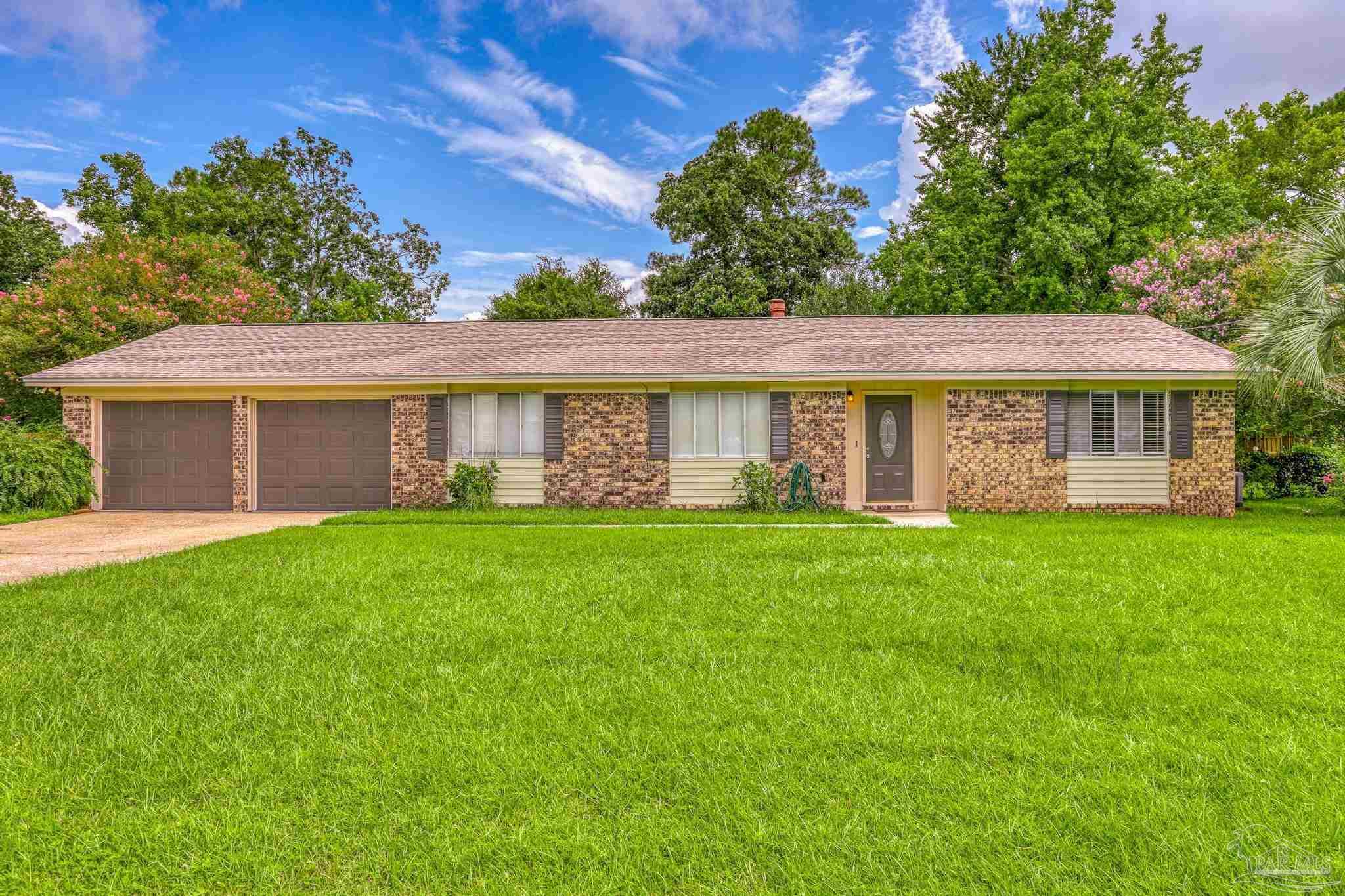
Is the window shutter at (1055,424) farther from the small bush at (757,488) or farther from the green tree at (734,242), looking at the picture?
the green tree at (734,242)

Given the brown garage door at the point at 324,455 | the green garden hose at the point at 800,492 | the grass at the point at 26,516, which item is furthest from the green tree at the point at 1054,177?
the grass at the point at 26,516

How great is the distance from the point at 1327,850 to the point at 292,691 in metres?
4.50

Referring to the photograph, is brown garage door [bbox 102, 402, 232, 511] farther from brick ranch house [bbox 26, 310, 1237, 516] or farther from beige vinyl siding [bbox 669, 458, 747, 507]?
beige vinyl siding [bbox 669, 458, 747, 507]

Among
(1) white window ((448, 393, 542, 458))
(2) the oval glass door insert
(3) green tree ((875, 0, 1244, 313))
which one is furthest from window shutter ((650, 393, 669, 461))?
(3) green tree ((875, 0, 1244, 313))

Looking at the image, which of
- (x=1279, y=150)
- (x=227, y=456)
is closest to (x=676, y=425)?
(x=227, y=456)

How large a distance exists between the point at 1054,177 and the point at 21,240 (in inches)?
1316

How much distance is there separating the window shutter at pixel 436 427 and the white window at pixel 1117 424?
1088cm

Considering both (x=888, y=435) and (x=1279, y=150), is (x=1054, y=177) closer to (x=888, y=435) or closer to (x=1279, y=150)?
(x=888, y=435)

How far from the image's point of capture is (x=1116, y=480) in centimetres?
1224

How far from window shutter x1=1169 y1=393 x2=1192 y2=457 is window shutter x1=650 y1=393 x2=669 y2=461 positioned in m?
8.61

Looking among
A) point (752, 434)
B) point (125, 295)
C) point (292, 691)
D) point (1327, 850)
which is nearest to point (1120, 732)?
point (1327, 850)

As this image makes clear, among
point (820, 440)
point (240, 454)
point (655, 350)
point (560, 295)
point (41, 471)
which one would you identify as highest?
point (560, 295)

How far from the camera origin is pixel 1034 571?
22.0 ft

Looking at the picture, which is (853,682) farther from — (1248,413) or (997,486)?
(1248,413)
